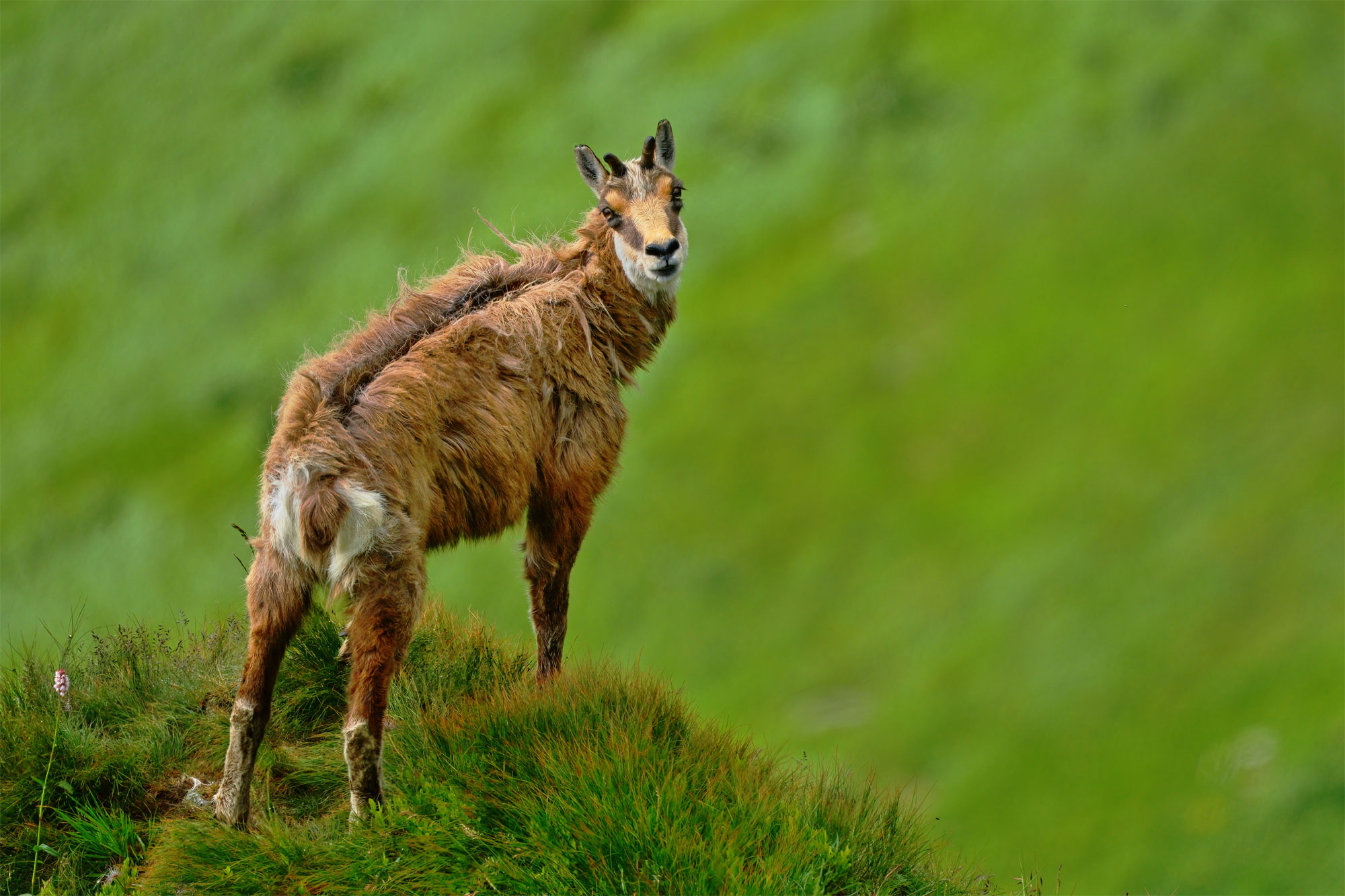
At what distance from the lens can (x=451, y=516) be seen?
6.53m

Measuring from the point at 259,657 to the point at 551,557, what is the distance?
79.2 inches

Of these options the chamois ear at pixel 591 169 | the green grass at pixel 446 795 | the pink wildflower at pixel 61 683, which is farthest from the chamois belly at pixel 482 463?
the pink wildflower at pixel 61 683

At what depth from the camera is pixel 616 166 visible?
7801 millimetres

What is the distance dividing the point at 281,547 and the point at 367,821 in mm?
1376

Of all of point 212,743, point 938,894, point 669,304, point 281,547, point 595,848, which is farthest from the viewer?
point 669,304

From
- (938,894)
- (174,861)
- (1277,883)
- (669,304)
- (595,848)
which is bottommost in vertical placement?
(174,861)

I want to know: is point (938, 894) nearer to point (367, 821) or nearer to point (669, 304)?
point (367, 821)

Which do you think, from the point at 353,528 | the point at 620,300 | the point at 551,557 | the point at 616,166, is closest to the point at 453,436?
the point at 353,528

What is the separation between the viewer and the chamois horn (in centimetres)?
770

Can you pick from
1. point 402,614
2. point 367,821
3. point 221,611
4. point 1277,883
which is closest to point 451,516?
point 402,614

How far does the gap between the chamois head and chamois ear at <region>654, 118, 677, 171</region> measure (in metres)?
0.02

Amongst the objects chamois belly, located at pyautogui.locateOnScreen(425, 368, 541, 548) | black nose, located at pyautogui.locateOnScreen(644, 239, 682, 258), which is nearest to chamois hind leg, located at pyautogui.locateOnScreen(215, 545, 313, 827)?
chamois belly, located at pyautogui.locateOnScreen(425, 368, 541, 548)

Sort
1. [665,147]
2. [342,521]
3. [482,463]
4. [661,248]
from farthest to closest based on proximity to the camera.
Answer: [665,147] < [661,248] < [482,463] < [342,521]

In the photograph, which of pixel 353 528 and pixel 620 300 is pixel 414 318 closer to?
pixel 620 300
